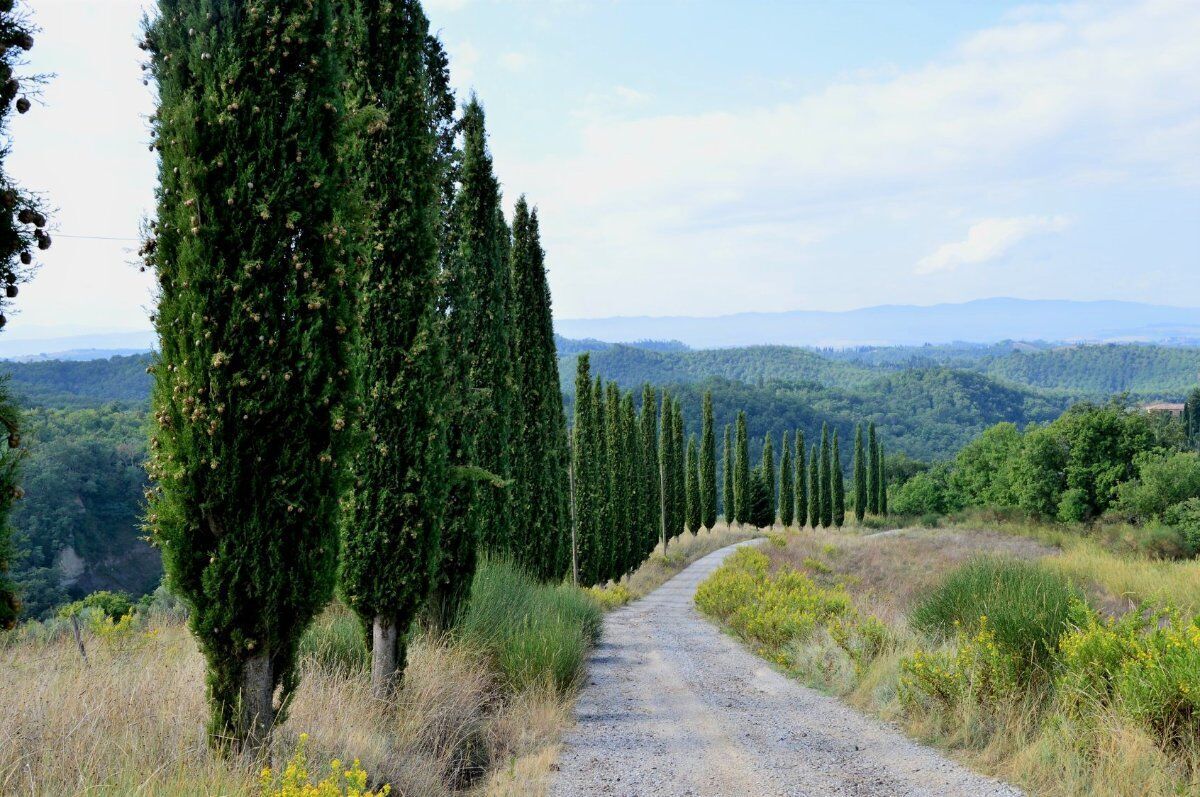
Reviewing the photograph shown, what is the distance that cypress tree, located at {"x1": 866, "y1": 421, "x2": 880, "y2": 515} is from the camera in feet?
202

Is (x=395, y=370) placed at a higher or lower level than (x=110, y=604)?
higher

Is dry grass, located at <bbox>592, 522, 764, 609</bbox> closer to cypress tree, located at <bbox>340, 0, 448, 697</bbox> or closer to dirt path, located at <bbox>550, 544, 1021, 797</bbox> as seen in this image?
dirt path, located at <bbox>550, 544, 1021, 797</bbox>

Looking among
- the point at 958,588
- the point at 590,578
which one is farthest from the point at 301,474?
the point at 590,578

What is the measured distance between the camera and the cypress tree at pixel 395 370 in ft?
22.5

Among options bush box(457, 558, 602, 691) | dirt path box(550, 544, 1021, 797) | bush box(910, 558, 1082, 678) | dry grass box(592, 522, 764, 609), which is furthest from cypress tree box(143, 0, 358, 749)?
dry grass box(592, 522, 764, 609)

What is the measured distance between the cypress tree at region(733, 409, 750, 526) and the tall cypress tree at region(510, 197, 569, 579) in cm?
3412

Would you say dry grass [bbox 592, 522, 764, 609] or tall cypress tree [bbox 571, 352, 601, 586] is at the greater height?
tall cypress tree [bbox 571, 352, 601, 586]

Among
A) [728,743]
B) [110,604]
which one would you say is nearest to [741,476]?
[110,604]

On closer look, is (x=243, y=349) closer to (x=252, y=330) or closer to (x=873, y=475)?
(x=252, y=330)

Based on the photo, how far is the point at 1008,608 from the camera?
7.06m

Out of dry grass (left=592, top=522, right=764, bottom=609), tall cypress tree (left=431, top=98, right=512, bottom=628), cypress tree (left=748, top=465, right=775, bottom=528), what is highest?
tall cypress tree (left=431, top=98, right=512, bottom=628)

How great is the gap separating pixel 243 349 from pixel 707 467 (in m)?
41.7

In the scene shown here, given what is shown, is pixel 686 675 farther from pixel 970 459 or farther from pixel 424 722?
pixel 970 459

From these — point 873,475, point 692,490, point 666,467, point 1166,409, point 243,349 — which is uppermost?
point 243,349
